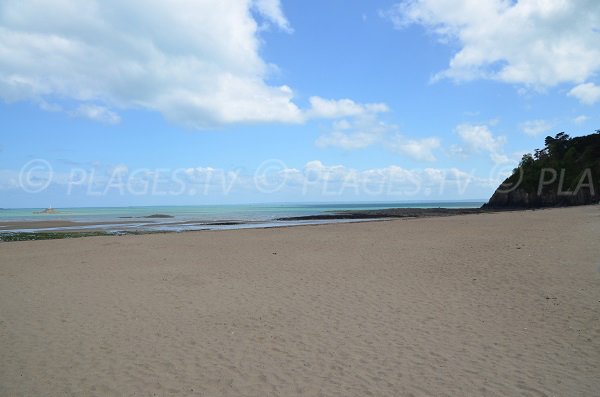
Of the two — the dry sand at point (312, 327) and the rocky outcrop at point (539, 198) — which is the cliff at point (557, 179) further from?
the dry sand at point (312, 327)

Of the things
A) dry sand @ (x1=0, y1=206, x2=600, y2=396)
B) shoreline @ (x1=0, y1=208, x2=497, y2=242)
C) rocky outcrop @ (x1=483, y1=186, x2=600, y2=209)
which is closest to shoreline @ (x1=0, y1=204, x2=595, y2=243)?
shoreline @ (x1=0, y1=208, x2=497, y2=242)

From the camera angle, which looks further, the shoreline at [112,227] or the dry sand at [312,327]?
the shoreline at [112,227]

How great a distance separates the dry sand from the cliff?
66.5 meters

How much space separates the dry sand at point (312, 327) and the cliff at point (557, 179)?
218 feet

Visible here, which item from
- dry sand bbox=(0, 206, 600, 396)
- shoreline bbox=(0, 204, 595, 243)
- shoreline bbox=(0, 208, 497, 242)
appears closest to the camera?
dry sand bbox=(0, 206, 600, 396)

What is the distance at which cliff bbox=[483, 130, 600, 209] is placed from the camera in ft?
222

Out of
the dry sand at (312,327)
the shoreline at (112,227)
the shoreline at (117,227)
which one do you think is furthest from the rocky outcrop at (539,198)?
the dry sand at (312,327)

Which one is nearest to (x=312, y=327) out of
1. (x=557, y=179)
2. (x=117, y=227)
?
(x=117, y=227)

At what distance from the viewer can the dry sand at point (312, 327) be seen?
5.12 m

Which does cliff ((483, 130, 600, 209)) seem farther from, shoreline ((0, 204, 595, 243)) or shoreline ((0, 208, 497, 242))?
shoreline ((0, 208, 497, 242))

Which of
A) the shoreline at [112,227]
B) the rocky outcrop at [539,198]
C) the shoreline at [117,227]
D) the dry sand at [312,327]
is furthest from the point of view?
the rocky outcrop at [539,198]

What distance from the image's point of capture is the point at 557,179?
244 ft

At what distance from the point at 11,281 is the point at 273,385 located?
1123cm

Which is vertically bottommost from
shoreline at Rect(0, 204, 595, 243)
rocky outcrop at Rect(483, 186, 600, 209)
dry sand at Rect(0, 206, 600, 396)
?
dry sand at Rect(0, 206, 600, 396)
